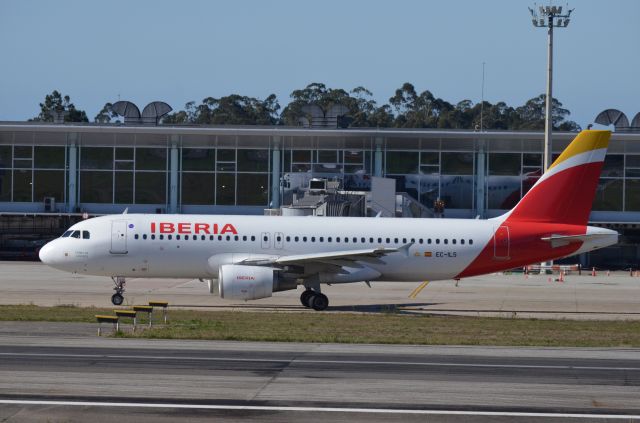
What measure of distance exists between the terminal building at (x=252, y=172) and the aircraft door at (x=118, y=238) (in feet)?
97.1

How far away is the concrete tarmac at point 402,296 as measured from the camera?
3719 centimetres

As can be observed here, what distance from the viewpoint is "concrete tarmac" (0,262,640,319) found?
37188 millimetres

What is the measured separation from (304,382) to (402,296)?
2337 centimetres

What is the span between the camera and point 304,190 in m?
64.8

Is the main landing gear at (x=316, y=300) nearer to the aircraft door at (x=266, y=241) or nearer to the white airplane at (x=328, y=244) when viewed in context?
the white airplane at (x=328, y=244)

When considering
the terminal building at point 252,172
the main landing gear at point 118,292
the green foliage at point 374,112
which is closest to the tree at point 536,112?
the green foliage at point 374,112

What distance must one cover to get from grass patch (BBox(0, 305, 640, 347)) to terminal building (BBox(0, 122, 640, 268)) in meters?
32.4

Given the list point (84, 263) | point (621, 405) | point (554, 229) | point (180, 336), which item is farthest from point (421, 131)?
point (621, 405)

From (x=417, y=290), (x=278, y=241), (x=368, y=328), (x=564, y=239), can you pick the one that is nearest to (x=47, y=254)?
(x=278, y=241)

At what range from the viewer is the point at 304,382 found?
757 inches

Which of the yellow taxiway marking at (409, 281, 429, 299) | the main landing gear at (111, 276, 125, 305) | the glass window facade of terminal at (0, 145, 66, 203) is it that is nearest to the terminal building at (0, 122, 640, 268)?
the glass window facade of terminal at (0, 145, 66, 203)

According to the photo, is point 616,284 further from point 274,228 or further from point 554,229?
point 274,228

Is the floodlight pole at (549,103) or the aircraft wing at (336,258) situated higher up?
the floodlight pole at (549,103)

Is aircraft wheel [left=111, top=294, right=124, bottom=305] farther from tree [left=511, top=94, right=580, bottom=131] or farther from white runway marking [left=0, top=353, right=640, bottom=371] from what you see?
tree [left=511, top=94, right=580, bottom=131]
